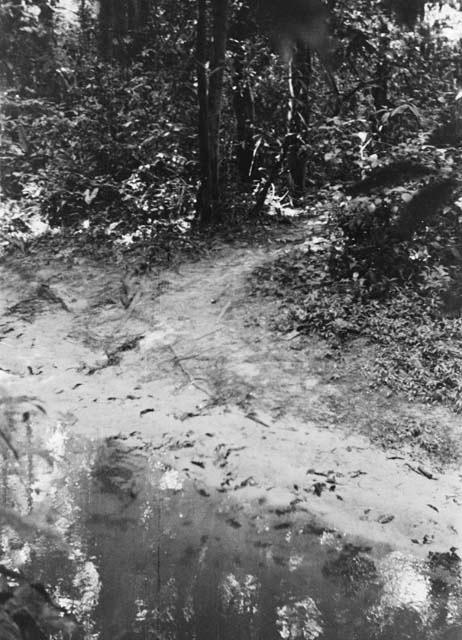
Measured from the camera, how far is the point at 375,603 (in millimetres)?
2965

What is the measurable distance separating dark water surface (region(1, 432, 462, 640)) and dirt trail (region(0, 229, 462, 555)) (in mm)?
203

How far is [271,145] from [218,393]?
593 cm

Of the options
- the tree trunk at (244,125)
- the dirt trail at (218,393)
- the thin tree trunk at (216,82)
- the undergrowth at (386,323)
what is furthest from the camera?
the tree trunk at (244,125)

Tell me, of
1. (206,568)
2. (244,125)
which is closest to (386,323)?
(206,568)

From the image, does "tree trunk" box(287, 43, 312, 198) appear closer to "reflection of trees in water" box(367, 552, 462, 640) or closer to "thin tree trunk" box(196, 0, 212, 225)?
"thin tree trunk" box(196, 0, 212, 225)

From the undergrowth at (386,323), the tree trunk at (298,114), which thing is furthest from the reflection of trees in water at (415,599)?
the tree trunk at (298,114)

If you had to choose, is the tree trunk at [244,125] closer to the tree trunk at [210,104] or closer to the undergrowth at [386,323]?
the tree trunk at [210,104]

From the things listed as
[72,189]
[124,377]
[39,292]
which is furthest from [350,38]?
[124,377]

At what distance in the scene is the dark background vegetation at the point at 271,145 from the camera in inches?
243

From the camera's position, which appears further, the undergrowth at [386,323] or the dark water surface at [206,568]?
the undergrowth at [386,323]

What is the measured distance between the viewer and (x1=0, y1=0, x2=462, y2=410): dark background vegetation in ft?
20.2

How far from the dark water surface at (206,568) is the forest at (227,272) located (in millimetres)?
22

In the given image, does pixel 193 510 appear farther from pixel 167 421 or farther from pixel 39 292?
pixel 39 292

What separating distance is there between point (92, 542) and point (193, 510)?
661 millimetres
